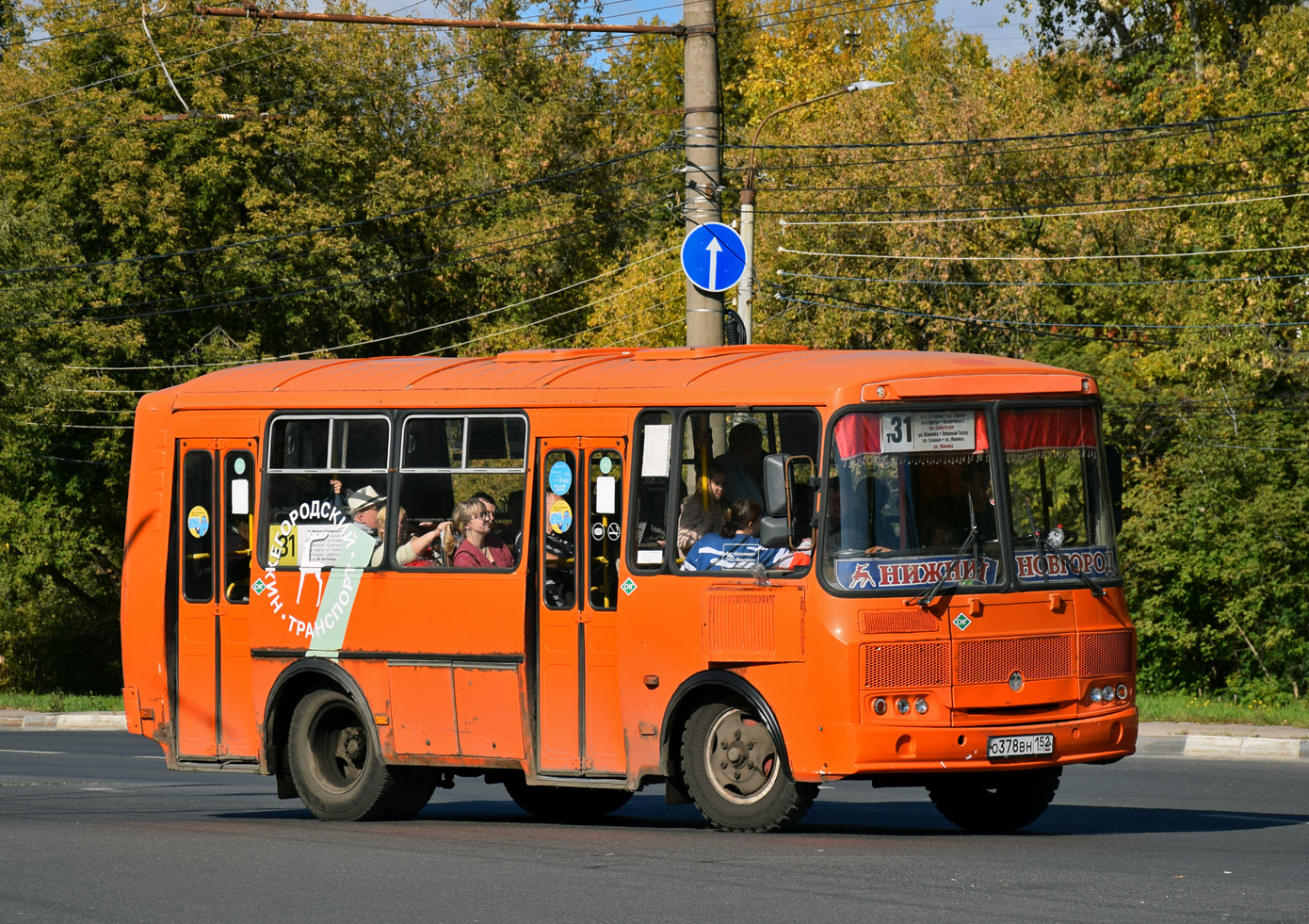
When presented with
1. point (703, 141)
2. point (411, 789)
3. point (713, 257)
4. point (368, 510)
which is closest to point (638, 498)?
point (368, 510)

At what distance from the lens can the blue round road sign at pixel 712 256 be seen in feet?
53.4

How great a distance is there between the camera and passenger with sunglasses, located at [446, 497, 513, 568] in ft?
39.7


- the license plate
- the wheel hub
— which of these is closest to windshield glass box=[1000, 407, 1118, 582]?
the license plate

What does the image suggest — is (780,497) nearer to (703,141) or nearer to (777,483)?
(777,483)

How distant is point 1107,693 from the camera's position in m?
11.1

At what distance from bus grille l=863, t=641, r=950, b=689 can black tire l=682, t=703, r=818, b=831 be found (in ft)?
2.48

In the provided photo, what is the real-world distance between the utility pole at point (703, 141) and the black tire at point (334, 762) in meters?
4.97

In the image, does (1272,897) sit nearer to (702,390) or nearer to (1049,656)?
(1049,656)

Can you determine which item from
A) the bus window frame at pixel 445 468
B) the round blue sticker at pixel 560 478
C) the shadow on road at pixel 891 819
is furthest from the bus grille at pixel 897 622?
the bus window frame at pixel 445 468

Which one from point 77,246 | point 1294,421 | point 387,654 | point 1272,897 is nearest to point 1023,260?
point 1294,421

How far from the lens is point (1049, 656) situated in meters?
10.8

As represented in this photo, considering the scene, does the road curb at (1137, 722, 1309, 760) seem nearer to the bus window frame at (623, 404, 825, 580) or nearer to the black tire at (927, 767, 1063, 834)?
the black tire at (927, 767, 1063, 834)

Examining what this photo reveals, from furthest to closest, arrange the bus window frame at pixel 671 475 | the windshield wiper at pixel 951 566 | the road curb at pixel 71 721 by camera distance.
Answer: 1. the road curb at pixel 71 721
2. the bus window frame at pixel 671 475
3. the windshield wiper at pixel 951 566

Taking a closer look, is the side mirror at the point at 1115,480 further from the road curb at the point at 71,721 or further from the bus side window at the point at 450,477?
the road curb at the point at 71,721
